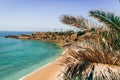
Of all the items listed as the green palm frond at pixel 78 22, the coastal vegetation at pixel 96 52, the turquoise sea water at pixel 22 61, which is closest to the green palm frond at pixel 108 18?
the coastal vegetation at pixel 96 52

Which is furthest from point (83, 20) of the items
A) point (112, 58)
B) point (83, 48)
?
point (112, 58)

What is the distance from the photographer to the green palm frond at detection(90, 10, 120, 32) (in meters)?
5.45

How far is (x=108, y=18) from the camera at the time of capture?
218 inches

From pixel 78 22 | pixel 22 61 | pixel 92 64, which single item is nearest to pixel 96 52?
pixel 92 64

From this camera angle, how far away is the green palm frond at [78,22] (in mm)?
5511

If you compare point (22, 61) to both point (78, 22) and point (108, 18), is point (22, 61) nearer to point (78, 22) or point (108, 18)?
point (78, 22)

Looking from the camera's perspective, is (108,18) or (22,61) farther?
(22,61)

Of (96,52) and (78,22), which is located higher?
(78,22)

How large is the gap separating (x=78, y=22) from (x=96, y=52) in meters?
1.24

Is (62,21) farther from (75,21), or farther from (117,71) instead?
(117,71)

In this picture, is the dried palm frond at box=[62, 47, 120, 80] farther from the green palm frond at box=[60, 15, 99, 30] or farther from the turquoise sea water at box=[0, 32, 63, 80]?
the turquoise sea water at box=[0, 32, 63, 80]

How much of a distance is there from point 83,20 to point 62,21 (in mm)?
563

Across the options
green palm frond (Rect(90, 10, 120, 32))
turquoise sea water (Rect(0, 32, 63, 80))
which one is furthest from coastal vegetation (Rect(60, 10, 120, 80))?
turquoise sea water (Rect(0, 32, 63, 80))

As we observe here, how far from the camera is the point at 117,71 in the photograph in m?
4.30
